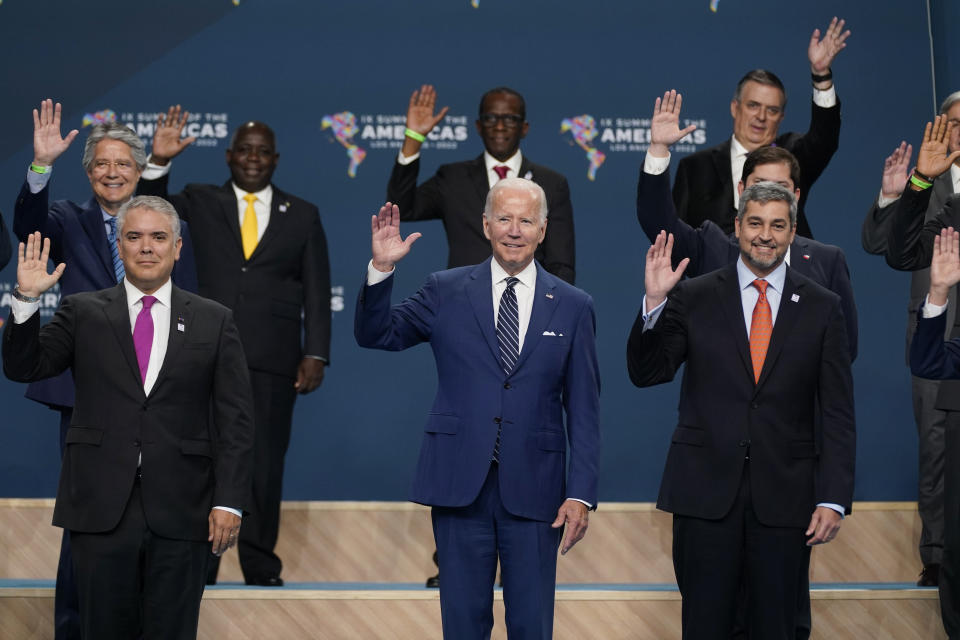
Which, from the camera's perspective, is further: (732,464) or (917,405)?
(917,405)

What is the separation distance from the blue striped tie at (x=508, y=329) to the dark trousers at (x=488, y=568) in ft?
0.55

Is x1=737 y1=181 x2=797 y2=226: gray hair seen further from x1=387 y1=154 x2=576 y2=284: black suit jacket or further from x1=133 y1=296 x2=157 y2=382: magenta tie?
x1=133 y1=296 x2=157 y2=382: magenta tie

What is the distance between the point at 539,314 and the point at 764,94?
5.22 ft

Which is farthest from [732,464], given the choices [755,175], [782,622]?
[755,175]

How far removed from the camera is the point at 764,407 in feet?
12.3

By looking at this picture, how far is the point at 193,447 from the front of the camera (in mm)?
3703

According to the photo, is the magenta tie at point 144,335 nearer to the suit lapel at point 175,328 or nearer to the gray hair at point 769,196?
the suit lapel at point 175,328

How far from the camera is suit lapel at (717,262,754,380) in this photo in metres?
3.78

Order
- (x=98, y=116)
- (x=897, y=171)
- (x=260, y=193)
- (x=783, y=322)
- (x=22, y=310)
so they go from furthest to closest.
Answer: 1. (x=98, y=116)
2. (x=260, y=193)
3. (x=897, y=171)
4. (x=783, y=322)
5. (x=22, y=310)

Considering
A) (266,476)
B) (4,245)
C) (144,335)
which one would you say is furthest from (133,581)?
(266,476)

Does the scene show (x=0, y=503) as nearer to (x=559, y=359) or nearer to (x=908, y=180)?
(x=559, y=359)

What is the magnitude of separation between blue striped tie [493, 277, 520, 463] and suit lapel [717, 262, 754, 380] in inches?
23.6

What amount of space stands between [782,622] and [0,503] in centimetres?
332

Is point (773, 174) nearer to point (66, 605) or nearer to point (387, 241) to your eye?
point (387, 241)
